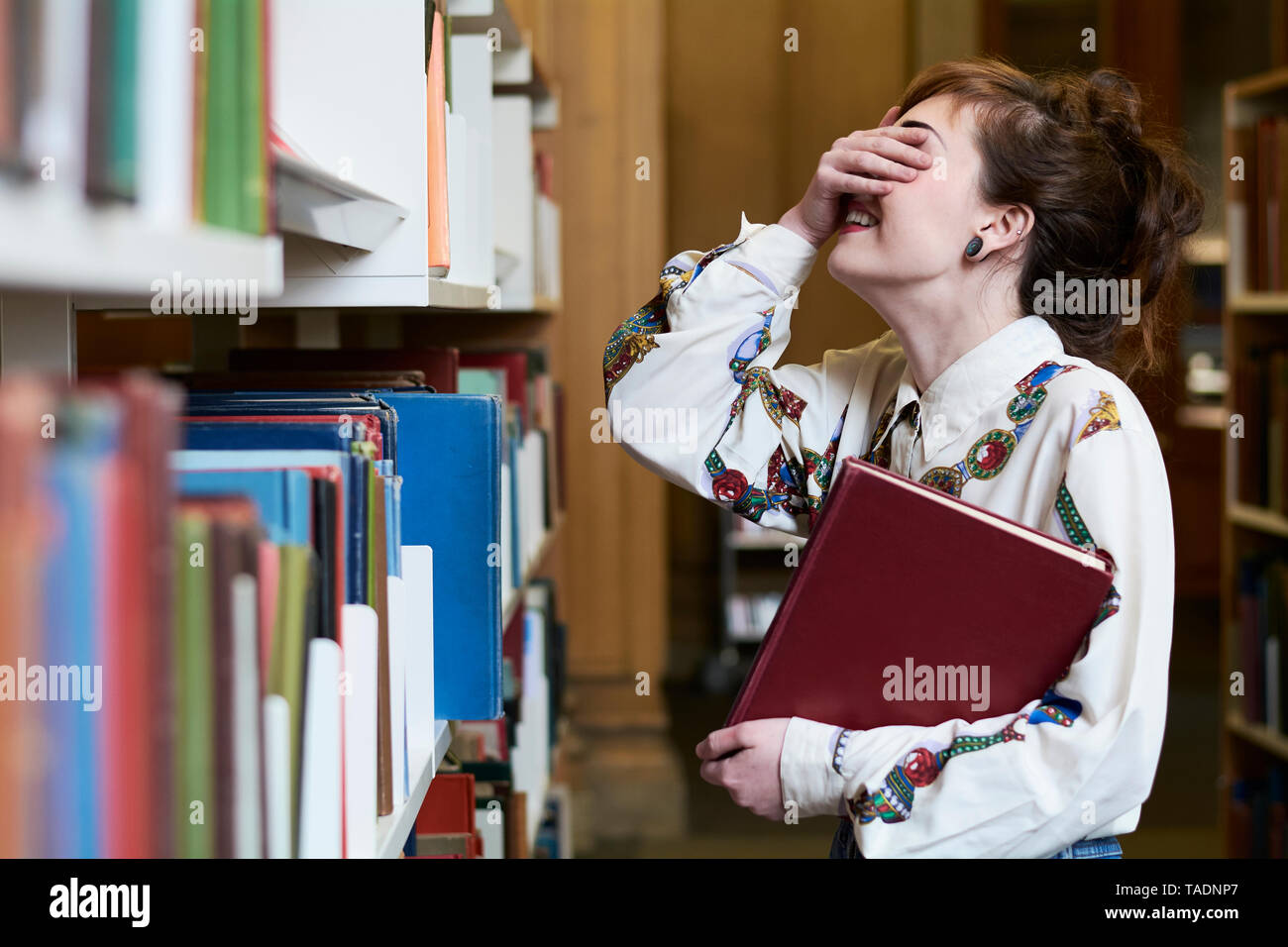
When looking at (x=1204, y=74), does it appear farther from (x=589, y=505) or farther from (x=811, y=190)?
(x=811, y=190)

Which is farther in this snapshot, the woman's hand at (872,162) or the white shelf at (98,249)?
the woman's hand at (872,162)

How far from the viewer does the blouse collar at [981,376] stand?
106 centimetres

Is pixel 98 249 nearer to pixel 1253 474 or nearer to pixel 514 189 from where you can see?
pixel 514 189

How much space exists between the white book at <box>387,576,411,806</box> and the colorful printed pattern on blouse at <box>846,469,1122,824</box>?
0.34m

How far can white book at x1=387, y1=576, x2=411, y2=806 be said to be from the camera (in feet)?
2.80

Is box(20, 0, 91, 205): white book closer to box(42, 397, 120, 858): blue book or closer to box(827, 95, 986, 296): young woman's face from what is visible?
box(42, 397, 120, 858): blue book

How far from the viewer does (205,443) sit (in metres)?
0.73

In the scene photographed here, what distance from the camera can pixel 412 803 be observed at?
0.91m

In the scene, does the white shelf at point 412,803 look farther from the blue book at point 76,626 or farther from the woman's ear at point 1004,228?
the woman's ear at point 1004,228

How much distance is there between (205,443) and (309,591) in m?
0.15

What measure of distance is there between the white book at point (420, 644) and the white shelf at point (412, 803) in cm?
2

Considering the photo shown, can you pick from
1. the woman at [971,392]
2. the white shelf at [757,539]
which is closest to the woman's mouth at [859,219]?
the woman at [971,392]

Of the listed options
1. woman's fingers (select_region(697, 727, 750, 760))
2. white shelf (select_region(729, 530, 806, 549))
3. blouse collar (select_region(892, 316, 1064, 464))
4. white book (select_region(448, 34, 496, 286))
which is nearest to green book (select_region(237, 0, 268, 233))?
woman's fingers (select_region(697, 727, 750, 760))
